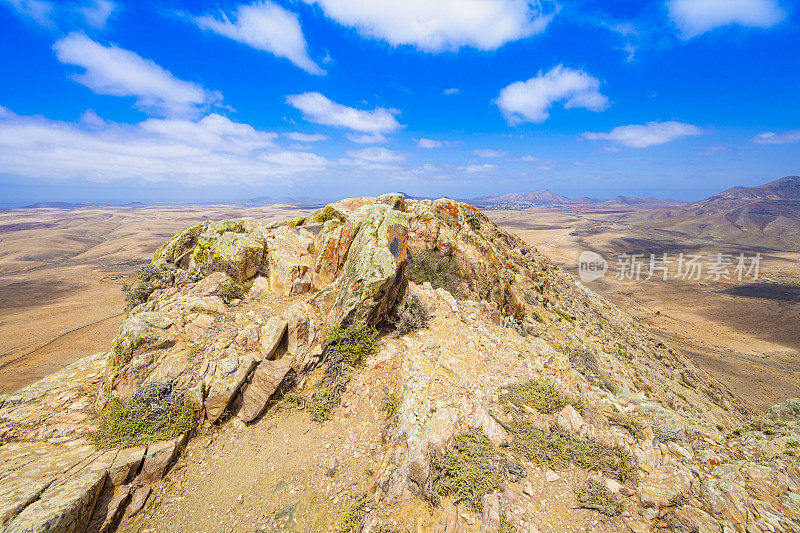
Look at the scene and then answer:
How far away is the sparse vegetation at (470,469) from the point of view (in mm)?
5648

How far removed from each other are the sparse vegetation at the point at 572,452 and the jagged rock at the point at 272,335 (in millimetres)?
6899

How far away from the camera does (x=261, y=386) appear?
26.3ft

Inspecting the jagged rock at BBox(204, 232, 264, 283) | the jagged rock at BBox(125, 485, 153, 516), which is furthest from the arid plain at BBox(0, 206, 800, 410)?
the jagged rock at BBox(125, 485, 153, 516)

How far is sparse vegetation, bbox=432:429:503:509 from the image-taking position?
565 centimetres

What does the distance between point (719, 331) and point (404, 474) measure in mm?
61454

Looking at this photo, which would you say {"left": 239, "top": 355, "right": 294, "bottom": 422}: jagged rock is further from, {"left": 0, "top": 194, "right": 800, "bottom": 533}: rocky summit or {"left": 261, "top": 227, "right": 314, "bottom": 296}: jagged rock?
{"left": 261, "top": 227, "right": 314, "bottom": 296}: jagged rock

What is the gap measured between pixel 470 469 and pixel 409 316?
16.2 feet

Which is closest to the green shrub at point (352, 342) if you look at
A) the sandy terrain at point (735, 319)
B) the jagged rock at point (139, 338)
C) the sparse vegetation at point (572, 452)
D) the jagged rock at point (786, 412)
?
the sparse vegetation at point (572, 452)

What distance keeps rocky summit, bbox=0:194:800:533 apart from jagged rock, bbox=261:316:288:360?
0.05m

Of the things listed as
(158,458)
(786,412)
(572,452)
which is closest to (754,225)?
(786,412)

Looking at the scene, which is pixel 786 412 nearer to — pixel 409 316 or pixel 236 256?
pixel 409 316

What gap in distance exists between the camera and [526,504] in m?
5.58

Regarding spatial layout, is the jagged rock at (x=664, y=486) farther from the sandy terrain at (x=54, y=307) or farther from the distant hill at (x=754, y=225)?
the distant hill at (x=754, y=225)

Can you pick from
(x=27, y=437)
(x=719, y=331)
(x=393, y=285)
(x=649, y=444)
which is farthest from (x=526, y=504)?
(x=719, y=331)
